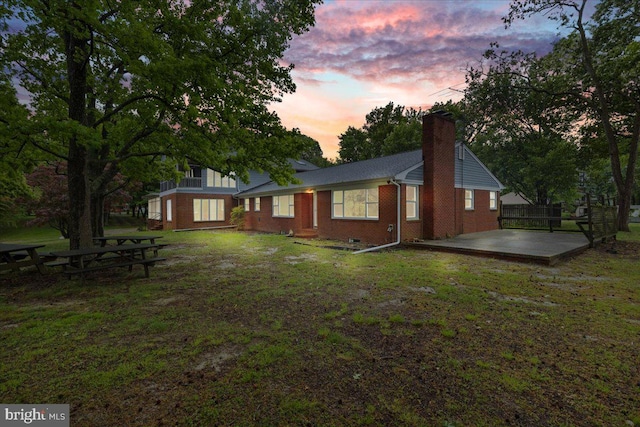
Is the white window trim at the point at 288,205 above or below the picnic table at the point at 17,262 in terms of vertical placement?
above

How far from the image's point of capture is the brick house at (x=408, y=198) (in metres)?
12.6

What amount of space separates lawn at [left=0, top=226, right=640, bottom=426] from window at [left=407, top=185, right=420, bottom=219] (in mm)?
6197

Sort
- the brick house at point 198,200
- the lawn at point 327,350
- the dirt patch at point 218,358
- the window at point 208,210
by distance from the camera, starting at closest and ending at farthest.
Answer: the lawn at point 327,350 < the dirt patch at point 218,358 < the brick house at point 198,200 < the window at point 208,210

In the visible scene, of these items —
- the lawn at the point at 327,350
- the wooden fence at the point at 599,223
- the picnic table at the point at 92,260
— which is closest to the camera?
the lawn at the point at 327,350

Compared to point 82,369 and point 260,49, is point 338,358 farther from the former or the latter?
point 260,49

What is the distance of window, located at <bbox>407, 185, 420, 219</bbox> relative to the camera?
13031 millimetres

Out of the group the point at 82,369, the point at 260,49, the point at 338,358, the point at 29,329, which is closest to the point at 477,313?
the point at 338,358

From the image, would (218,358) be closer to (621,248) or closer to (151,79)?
(151,79)

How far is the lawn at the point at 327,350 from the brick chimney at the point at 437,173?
6.32 metres

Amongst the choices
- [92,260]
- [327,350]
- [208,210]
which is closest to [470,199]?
[327,350]

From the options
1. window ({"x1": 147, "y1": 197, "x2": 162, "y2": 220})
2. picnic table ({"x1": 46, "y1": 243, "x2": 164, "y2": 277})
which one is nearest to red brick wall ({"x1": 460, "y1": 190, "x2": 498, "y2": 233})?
picnic table ({"x1": 46, "y1": 243, "x2": 164, "y2": 277})

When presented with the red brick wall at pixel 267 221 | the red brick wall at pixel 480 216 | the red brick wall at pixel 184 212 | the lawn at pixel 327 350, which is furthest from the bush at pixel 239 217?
the red brick wall at pixel 480 216

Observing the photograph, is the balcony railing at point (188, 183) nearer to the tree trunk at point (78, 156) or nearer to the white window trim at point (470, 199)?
the tree trunk at point (78, 156)

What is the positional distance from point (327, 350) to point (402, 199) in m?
9.84
